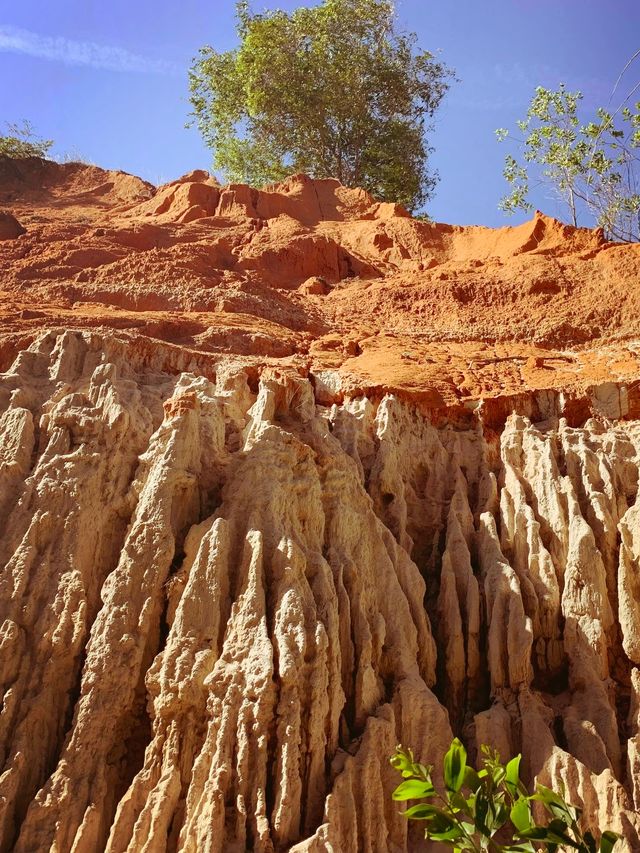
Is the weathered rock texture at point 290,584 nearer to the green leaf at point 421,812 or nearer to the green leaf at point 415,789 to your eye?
the green leaf at point 421,812

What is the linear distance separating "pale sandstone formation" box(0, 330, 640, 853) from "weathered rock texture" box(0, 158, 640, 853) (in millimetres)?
27

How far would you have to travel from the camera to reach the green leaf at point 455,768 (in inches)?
167

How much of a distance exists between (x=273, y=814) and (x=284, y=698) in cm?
100

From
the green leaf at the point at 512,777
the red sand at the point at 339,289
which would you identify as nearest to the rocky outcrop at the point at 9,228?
the red sand at the point at 339,289

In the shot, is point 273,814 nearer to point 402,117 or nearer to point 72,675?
point 72,675

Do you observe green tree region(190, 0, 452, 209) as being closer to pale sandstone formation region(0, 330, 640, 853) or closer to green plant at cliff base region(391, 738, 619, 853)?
pale sandstone formation region(0, 330, 640, 853)

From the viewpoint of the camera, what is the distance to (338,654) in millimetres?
9031

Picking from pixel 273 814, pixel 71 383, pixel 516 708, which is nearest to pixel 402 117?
pixel 71 383

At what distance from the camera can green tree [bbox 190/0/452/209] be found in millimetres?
27562

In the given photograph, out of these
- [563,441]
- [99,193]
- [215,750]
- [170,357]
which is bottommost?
[215,750]

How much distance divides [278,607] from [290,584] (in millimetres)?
316

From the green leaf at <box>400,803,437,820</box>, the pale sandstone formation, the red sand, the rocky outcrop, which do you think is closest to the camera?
the green leaf at <box>400,803,437,820</box>

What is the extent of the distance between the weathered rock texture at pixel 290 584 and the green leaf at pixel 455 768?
3692 mm

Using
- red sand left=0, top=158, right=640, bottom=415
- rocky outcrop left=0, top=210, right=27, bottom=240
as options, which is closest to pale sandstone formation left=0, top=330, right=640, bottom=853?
red sand left=0, top=158, right=640, bottom=415
